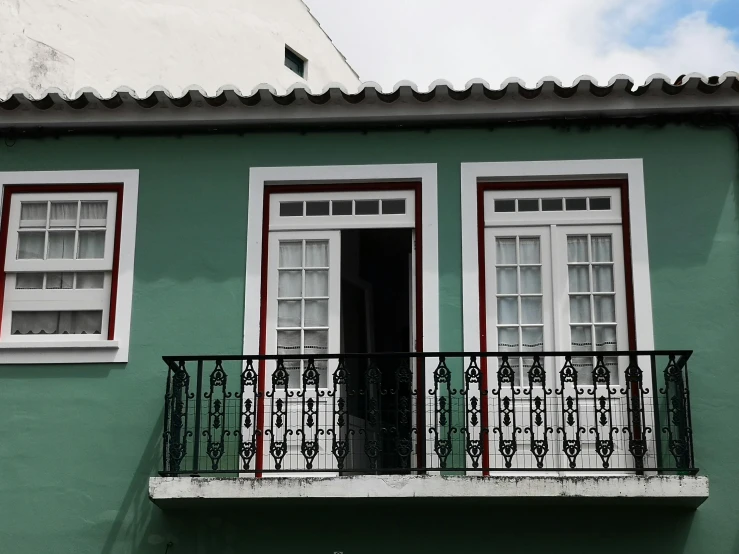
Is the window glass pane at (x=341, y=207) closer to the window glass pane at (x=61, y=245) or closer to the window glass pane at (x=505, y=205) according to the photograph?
the window glass pane at (x=505, y=205)

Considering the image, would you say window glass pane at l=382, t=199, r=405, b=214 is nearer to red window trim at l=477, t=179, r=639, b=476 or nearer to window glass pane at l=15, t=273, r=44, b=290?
red window trim at l=477, t=179, r=639, b=476

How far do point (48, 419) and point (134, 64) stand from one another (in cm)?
638

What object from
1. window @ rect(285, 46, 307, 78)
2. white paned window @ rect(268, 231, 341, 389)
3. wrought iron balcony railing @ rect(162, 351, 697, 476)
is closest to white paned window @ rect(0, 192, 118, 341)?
wrought iron balcony railing @ rect(162, 351, 697, 476)

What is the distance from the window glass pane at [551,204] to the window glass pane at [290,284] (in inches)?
89.1

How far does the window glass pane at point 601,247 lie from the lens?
1070 centimetres

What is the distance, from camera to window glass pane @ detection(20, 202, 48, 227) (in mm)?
11023

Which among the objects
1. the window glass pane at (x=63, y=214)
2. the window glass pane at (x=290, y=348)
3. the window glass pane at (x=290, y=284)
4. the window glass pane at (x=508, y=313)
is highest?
the window glass pane at (x=63, y=214)

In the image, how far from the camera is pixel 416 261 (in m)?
10.7

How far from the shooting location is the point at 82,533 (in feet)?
33.3

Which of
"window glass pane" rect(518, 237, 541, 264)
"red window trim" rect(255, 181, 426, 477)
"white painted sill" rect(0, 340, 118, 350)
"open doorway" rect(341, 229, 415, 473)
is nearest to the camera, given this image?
"red window trim" rect(255, 181, 426, 477)

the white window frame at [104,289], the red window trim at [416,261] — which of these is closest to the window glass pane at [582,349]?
the red window trim at [416,261]

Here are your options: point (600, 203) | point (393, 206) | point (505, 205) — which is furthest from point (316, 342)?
point (600, 203)

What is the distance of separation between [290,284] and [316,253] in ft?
1.21

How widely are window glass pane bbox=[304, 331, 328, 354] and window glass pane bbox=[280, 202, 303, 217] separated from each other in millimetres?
1108
